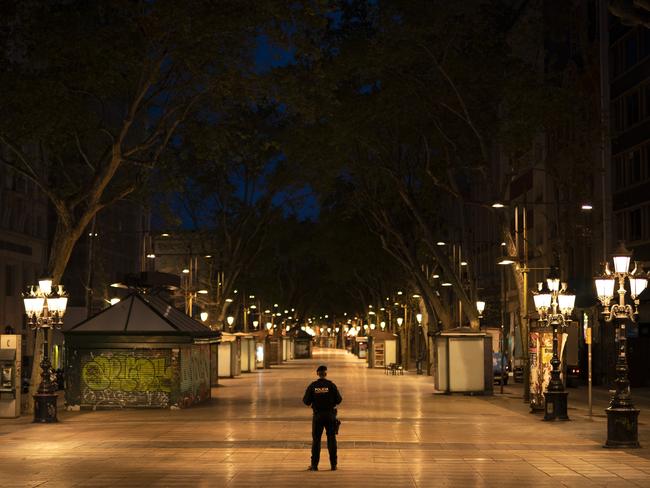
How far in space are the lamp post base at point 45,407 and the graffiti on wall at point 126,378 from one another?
19.4ft

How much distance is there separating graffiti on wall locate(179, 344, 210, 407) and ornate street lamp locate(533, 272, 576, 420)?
11.3 metres

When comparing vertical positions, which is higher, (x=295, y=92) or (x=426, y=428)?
(x=295, y=92)

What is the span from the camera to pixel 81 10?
3372 cm

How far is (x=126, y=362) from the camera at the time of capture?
39438mm

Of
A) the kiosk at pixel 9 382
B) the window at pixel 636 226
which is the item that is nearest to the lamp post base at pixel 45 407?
the kiosk at pixel 9 382

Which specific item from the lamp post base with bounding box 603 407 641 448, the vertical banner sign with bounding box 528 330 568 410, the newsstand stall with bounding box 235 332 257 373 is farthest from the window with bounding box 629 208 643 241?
the lamp post base with bounding box 603 407 641 448

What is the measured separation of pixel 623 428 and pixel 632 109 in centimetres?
3614

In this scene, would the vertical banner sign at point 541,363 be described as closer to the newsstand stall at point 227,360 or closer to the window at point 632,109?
the window at point 632,109

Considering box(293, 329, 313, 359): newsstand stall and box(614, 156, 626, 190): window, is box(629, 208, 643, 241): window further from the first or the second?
box(293, 329, 313, 359): newsstand stall

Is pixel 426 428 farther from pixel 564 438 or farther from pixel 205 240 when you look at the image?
pixel 205 240

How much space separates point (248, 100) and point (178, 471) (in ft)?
58.8

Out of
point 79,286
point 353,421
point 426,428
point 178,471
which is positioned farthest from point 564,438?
point 79,286

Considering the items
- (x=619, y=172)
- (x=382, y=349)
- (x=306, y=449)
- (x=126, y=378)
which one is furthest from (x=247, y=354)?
(x=306, y=449)

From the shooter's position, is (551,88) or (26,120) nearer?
(26,120)
